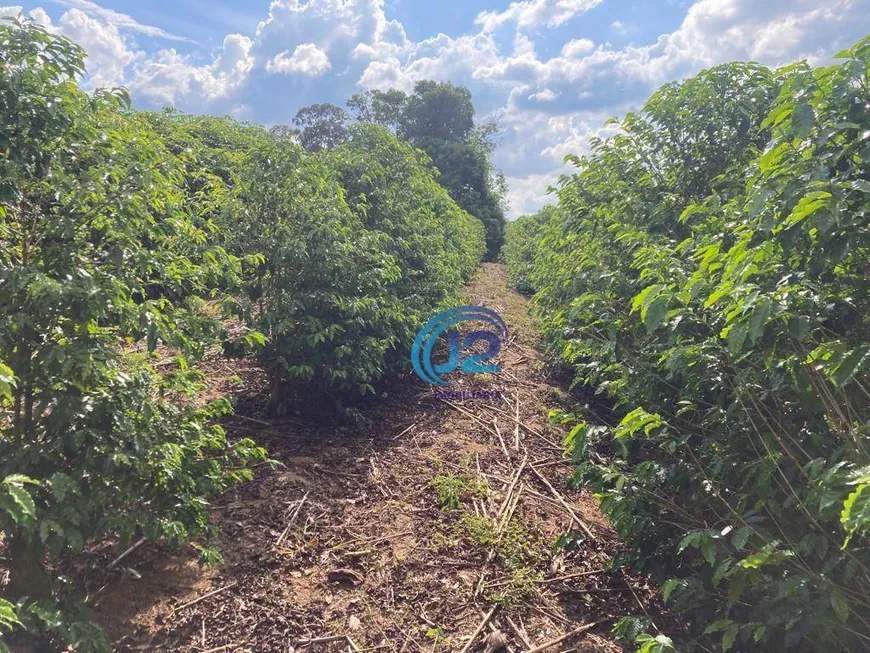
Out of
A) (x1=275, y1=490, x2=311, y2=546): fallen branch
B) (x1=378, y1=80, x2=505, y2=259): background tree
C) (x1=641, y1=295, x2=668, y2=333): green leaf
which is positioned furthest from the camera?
(x1=378, y1=80, x2=505, y2=259): background tree

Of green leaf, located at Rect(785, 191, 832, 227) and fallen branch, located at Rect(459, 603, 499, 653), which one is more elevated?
green leaf, located at Rect(785, 191, 832, 227)

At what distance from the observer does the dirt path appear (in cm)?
273

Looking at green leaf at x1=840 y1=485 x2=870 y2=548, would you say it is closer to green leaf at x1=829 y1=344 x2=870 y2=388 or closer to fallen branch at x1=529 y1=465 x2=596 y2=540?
green leaf at x1=829 y1=344 x2=870 y2=388

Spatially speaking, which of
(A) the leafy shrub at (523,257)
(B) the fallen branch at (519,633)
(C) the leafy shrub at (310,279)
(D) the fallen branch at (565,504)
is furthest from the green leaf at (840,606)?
(A) the leafy shrub at (523,257)

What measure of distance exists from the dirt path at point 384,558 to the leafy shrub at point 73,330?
56 centimetres

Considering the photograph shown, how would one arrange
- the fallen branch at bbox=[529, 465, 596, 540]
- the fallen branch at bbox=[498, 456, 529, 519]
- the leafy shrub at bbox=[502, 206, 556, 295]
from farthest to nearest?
1. the leafy shrub at bbox=[502, 206, 556, 295]
2. the fallen branch at bbox=[498, 456, 529, 519]
3. the fallen branch at bbox=[529, 465, 596, 540]

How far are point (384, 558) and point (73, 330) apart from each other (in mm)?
2202

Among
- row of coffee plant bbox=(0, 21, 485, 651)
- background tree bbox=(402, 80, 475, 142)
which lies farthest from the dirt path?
background tree bbox=(402, 80, 475, 142)

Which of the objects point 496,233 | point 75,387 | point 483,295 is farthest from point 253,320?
point 496,233

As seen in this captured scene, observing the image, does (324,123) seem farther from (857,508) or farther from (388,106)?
(857,508)

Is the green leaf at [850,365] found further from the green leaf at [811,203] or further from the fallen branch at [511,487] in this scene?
the fallen branch at [511,487]

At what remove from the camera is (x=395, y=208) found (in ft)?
22.4

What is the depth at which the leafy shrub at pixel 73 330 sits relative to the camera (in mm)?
2061

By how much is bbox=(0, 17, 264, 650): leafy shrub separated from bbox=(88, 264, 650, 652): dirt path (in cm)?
56
